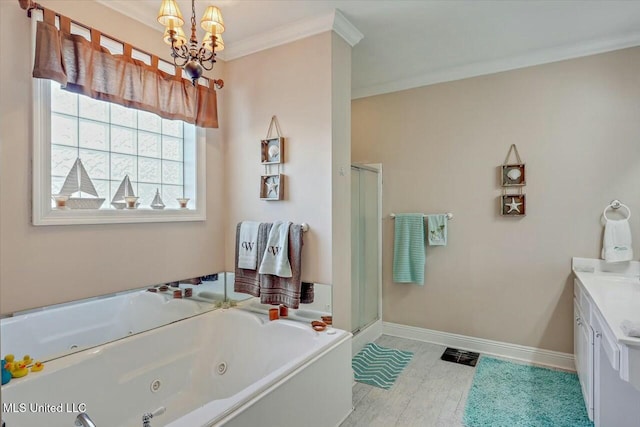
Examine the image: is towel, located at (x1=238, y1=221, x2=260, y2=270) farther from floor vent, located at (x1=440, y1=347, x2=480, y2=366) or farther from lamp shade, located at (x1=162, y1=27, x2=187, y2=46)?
floor vent, located at (x1=440, y1=347, x2=480, y2=366)

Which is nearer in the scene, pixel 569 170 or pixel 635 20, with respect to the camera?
pixel 635 20

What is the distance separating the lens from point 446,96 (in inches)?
137

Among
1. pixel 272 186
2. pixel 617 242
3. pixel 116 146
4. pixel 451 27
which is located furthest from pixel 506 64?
pixel 116 146

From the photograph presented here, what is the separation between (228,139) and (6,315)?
1.83 m

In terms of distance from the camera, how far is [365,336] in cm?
351

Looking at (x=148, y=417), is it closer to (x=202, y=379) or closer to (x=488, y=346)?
(x=202, y=379)

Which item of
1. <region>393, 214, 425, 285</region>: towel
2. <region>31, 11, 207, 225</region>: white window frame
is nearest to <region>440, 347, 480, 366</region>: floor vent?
<region>393, 214, 425, 285</region>: towel

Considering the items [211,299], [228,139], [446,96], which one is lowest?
[211,299]

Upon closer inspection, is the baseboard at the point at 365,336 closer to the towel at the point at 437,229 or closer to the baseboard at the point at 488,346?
the baseboard at the point at 488,346

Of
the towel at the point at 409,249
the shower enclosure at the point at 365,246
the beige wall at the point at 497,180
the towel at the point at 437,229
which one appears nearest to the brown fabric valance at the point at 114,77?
the shower enclosure at the point at 365,246

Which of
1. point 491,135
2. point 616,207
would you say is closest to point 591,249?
point 616,207

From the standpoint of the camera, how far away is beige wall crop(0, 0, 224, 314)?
1848mm

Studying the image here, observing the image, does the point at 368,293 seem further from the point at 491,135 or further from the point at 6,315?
the point at 6,315

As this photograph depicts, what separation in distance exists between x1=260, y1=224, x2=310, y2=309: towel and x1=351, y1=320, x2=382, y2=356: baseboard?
A: 94cm
